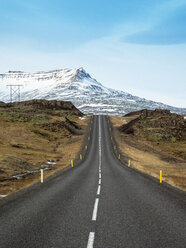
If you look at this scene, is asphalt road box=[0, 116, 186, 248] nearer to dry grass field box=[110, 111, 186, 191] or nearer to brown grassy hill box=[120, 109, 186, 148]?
dry grass field box=[110, 111, 186, 191]

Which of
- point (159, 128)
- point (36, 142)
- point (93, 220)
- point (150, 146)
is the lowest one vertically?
point (150, 146)

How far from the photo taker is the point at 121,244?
6.55 m

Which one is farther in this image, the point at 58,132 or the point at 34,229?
the point at 58,132

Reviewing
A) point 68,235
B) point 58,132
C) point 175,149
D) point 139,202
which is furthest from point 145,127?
point 68,235

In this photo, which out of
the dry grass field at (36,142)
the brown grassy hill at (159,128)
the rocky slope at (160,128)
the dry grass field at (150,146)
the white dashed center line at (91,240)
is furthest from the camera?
the rocky slope at (160,128)

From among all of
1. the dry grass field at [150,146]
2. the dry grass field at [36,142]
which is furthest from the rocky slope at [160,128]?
the dry grass field at [36,142]

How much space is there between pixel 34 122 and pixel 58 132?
8.69 m

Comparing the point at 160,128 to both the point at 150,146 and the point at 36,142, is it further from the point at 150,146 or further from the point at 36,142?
the point at 36,142

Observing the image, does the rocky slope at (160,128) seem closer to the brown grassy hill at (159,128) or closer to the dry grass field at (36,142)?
the brown grassy hill at (159,128)

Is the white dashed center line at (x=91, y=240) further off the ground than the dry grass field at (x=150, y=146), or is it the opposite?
the white dashed center line at (x=91, y=240)

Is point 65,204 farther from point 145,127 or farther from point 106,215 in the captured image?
point 145,127

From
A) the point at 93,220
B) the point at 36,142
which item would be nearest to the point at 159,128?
the point at 36,142

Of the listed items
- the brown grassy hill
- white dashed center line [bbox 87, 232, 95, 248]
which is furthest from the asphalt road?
the brown grassy hill

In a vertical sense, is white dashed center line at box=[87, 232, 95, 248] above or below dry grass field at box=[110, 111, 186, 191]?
above
